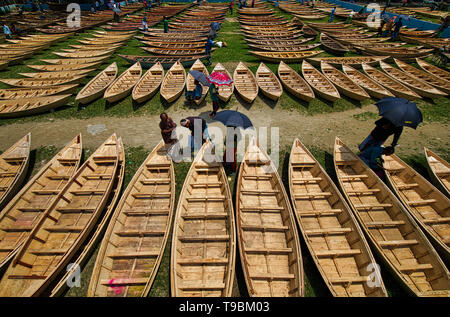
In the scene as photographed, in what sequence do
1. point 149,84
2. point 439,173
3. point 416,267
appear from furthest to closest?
point 149,84 < point 439,173 < point 416,267

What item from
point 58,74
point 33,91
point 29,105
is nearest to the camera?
point 29,105

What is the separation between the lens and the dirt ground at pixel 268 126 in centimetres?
1190

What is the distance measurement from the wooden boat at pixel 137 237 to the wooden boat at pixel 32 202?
325 centimetres

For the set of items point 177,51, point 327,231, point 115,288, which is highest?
point 177,51

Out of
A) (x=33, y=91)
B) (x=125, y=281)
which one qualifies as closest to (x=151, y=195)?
(x=125, y=281)

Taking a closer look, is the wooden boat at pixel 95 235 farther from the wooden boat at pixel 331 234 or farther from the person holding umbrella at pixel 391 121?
the person holding umbrella at pixel 391 121

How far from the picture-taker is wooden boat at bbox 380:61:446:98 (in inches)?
575

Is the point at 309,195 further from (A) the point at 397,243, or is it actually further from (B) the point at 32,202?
(B) the point at 32,202

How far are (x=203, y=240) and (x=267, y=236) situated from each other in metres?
2.51

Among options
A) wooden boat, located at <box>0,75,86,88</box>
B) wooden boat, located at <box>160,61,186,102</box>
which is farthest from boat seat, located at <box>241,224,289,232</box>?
wooden boat, located at <box>0,75,86,88</box>

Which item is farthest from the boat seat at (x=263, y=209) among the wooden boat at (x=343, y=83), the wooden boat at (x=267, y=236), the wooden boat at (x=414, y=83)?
the wooden boat at (x=414, y=83)

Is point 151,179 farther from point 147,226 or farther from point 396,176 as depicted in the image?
point 396,176

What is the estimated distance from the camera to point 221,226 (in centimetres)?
733

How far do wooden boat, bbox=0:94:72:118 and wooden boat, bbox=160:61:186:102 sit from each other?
756cm
